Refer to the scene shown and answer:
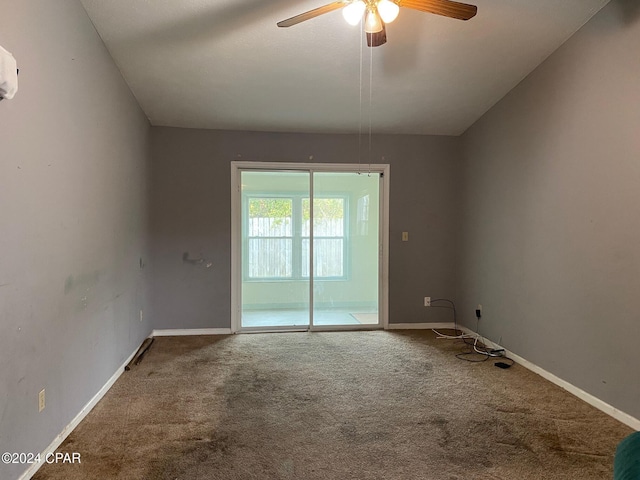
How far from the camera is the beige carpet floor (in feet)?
6.18

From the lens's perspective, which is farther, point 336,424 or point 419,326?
point 419,326

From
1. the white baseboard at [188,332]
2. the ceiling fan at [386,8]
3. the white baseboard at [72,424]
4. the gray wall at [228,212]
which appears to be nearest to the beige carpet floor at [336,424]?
the white baseboard at [72,424]

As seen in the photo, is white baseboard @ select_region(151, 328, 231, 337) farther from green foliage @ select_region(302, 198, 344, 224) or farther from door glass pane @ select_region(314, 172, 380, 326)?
green foliage @ select_region(302, 198, 344, 224)

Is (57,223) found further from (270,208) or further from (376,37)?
(270,208)

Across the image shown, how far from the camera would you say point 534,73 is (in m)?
3.22

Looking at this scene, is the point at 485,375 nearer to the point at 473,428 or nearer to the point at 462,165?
the point at 473,428

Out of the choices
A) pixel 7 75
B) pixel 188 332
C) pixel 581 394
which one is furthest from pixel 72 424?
pixel 581 394

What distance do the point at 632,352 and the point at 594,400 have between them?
48 centimetres

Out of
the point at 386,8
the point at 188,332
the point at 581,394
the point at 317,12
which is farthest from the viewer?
the point at 188,332

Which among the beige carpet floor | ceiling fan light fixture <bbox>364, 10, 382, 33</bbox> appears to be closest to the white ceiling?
ceiling fan light fixture <bbox>364, 10, 382, 33</bbox>

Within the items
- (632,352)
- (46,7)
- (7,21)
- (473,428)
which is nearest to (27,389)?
(7,21)

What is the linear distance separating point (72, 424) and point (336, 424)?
157 centimetres

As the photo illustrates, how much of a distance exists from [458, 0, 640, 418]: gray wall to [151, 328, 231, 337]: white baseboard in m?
2.94

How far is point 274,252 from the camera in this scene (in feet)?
15.2
